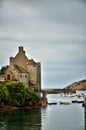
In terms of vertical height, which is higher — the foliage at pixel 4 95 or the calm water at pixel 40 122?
the foliage at pixel 4 95

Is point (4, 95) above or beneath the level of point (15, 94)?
beneath

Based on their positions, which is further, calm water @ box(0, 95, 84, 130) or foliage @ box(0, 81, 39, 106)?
foliage @ box(0, 81, 39, 106)

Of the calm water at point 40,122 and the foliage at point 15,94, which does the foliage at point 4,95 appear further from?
the calm water at point 40,122

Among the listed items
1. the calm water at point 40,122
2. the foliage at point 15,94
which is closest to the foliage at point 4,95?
the foliage at point 15,94

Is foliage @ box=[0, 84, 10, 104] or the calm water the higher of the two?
foliage @ box=[0, 84, 10, 104]

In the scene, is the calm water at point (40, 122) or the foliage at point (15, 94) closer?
the calm water at point (40, 122)

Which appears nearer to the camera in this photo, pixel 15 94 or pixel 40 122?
pixel 40 122

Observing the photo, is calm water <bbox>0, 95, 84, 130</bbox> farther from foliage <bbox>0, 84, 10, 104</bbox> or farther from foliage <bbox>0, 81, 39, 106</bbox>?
foliage <bbox>0, 81, 39, 106</bbox>

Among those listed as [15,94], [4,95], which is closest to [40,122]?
[4,95]

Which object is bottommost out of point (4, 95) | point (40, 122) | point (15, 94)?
point (40, 122)

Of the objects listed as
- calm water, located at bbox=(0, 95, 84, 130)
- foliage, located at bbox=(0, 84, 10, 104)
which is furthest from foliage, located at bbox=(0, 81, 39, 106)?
calm water, located at bbox=(0, 95, 84, 130)

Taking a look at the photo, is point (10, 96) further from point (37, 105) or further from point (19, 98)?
point (37, 105)

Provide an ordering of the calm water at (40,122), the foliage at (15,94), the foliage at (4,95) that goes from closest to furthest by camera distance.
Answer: the calm water at (40,122)
the foliage at (4,95)
the foliage at (15,94)

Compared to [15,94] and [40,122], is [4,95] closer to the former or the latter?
[15,94]
